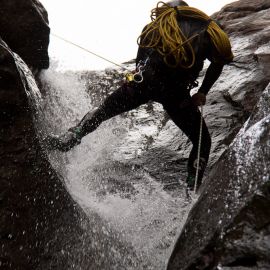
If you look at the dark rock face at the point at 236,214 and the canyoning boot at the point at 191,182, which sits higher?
the dark rock face at the point at 236,214

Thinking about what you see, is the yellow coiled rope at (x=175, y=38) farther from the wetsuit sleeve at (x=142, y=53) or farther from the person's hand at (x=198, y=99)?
the person's hand at (x=198, y=99)

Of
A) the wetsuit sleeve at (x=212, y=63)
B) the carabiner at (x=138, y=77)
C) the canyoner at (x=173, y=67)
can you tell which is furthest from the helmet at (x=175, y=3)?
the carabiner at (x=138, y=77)

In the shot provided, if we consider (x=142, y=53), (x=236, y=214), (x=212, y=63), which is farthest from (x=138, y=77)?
(x=236, y=214)

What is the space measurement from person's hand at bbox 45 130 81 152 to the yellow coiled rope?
1.34 m

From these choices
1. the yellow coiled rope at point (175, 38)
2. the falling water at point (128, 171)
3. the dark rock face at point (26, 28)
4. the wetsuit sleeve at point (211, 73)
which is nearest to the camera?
the yellow coiled rope at point (175, 38)

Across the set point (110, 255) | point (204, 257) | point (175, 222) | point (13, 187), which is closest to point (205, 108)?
point (175, 222)

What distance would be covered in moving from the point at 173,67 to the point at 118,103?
0.83 m

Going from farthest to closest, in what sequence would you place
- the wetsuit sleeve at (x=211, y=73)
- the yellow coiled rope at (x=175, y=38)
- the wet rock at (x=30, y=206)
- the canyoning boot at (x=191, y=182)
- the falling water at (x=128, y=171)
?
the canyoning boot at (x=191, y=182) → the falling water at (x=128, y=171) → the wetsuit sleeve at (x=211, y=73) → the yellow coiled rope at (x=175, y=38) → the wet rock at (x=30, y=206)

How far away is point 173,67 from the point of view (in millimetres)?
4348

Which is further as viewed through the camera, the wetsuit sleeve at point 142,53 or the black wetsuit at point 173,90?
the wetsuit sleeve at point 142,53

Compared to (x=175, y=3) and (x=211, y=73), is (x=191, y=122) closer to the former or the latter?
(x=211, y=73)

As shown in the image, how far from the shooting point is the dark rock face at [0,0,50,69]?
707 centimetres

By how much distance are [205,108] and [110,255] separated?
10.9 feet

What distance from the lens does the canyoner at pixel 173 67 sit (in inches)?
173
